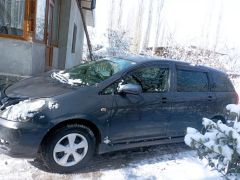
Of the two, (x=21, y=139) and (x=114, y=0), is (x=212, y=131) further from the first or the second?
(x=114, y=0)

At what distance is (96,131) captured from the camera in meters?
4.91

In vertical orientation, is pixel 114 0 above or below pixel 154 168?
above

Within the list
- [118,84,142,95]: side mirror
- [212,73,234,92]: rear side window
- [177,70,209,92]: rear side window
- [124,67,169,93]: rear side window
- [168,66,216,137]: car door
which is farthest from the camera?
[212,73,234,92]: rear side window

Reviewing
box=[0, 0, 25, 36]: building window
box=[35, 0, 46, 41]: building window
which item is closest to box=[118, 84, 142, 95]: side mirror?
box=[0, 0, 25, 36]: building window

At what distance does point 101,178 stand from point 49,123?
1.07 meters

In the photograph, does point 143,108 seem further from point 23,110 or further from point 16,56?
point 16,56

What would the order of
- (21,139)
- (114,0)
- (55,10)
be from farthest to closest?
(114,0)
(55,10)
(21,139)

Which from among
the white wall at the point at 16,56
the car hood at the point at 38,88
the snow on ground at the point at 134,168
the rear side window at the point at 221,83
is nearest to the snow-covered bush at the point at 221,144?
the snow on ground at the point at 134,168

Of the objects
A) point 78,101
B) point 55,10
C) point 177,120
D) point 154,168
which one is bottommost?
point 154,168

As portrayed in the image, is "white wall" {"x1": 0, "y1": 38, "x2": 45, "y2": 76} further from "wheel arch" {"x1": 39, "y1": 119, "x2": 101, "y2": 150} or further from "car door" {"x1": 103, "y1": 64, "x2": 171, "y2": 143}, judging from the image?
"wheel arch" {"x1": 39, "y1": 119, "x2": 101, "y2": 150}

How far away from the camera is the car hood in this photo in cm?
472

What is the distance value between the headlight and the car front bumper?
69 millimetres

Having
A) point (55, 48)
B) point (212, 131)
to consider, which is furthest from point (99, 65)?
point (55, 48)

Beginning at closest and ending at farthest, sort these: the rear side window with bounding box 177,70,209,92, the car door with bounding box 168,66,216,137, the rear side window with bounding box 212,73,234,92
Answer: the car door with bounding box 168,66,216,137 → the rear side window with bounding box 177,70,209,92 → the rear side window with bounding box 212,73,234,92
